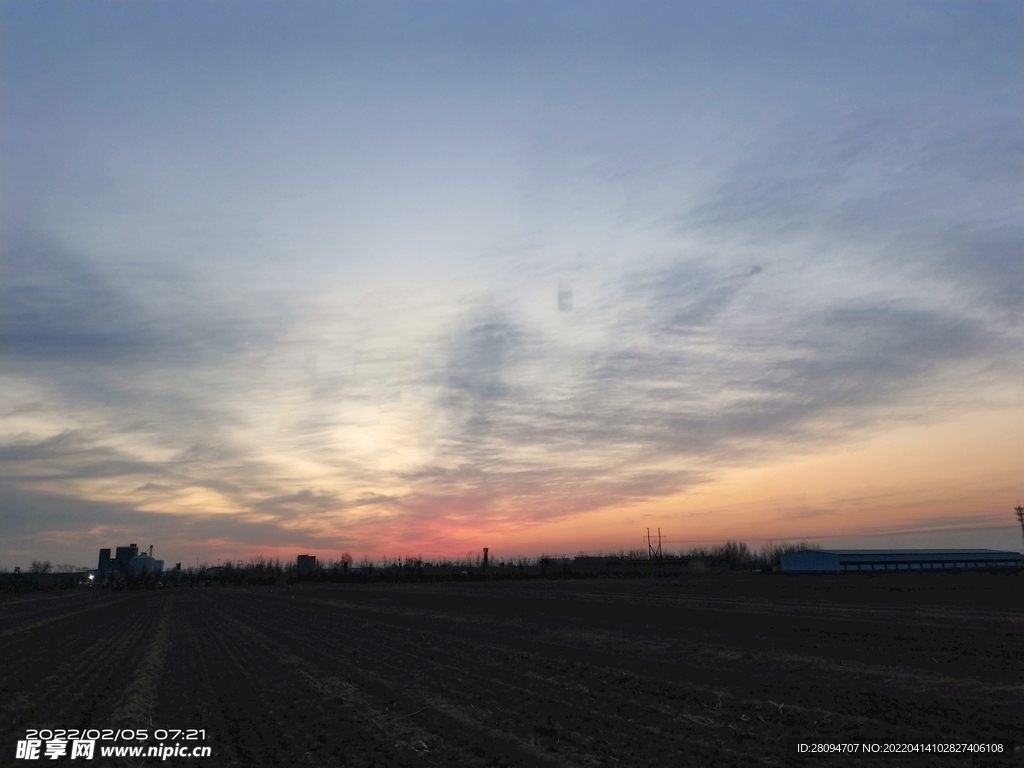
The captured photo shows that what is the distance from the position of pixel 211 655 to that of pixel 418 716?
16.4 metres

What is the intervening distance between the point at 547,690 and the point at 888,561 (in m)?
200

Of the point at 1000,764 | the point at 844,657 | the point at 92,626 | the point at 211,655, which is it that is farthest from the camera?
the point at 92,626

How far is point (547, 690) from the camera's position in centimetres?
1783

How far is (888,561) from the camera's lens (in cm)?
18500

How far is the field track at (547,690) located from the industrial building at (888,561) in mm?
165703

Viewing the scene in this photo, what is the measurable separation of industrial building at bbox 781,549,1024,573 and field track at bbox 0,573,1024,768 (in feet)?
544

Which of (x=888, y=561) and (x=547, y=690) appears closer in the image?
(x=547, y=690)

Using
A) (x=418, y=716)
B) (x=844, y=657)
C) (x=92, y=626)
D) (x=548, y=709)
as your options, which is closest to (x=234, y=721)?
(x=418, y=716)

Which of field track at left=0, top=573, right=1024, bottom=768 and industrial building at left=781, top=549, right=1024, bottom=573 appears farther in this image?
industrial building at left=781, top=549, right=1024, bottom=573

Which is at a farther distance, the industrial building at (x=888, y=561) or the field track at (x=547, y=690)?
the industrial building at (x=888, y=561)

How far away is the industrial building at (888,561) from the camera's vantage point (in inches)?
7200

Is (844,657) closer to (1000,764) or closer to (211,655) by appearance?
(1000,764)

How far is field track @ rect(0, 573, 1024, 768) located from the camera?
12.7 m

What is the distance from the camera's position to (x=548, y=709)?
1558cm
